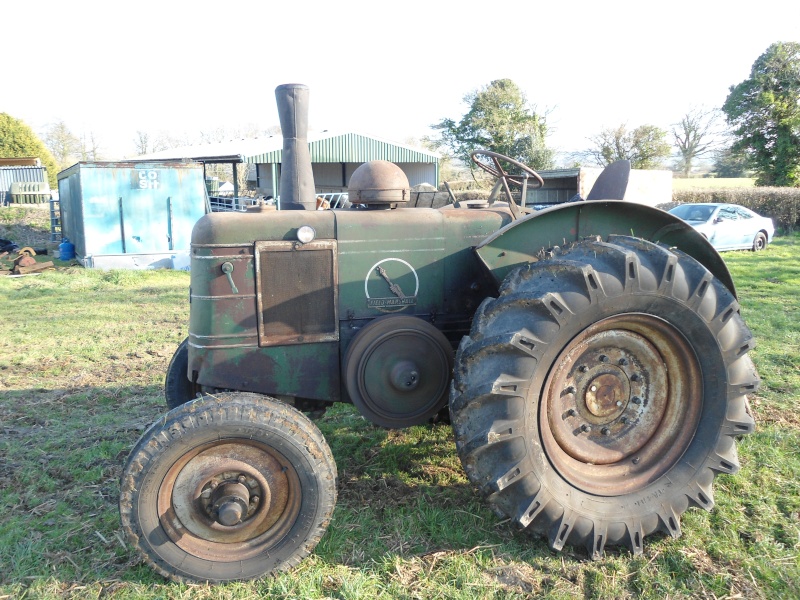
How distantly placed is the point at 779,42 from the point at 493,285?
29.9m

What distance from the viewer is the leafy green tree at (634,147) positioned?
3253 cm

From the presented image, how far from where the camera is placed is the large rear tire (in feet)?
8.90

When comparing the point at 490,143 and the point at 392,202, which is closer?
the point at 392,202

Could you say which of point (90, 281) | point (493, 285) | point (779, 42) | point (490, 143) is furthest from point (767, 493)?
point (490, 143)

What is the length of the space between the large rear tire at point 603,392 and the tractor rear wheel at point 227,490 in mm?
753

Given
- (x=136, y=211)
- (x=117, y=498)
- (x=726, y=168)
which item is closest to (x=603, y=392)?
(x=117, y=498)

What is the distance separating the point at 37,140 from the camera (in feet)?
115

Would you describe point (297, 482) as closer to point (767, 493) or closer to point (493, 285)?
point (493, 285)

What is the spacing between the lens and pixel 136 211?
14109 mm

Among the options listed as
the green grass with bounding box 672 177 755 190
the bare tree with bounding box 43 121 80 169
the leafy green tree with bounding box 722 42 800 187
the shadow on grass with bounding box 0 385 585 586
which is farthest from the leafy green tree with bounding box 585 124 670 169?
the bare tree with bounding box 43 121 80 169

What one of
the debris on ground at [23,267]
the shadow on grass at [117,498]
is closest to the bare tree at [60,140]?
the debris on ground at [23,267]

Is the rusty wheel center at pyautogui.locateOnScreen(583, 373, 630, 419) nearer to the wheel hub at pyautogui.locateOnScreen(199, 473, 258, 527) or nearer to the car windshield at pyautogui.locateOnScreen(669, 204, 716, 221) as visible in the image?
the wheel hub at pyautogui.locateOnScreen(199, 473, 258, 527)

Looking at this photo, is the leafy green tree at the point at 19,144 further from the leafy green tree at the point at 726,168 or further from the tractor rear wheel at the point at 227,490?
the leafy green tree at the point at 726,168

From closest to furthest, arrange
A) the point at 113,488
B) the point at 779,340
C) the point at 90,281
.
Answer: the point at 113,488 < the point at 779,340 < the point at 90,281
